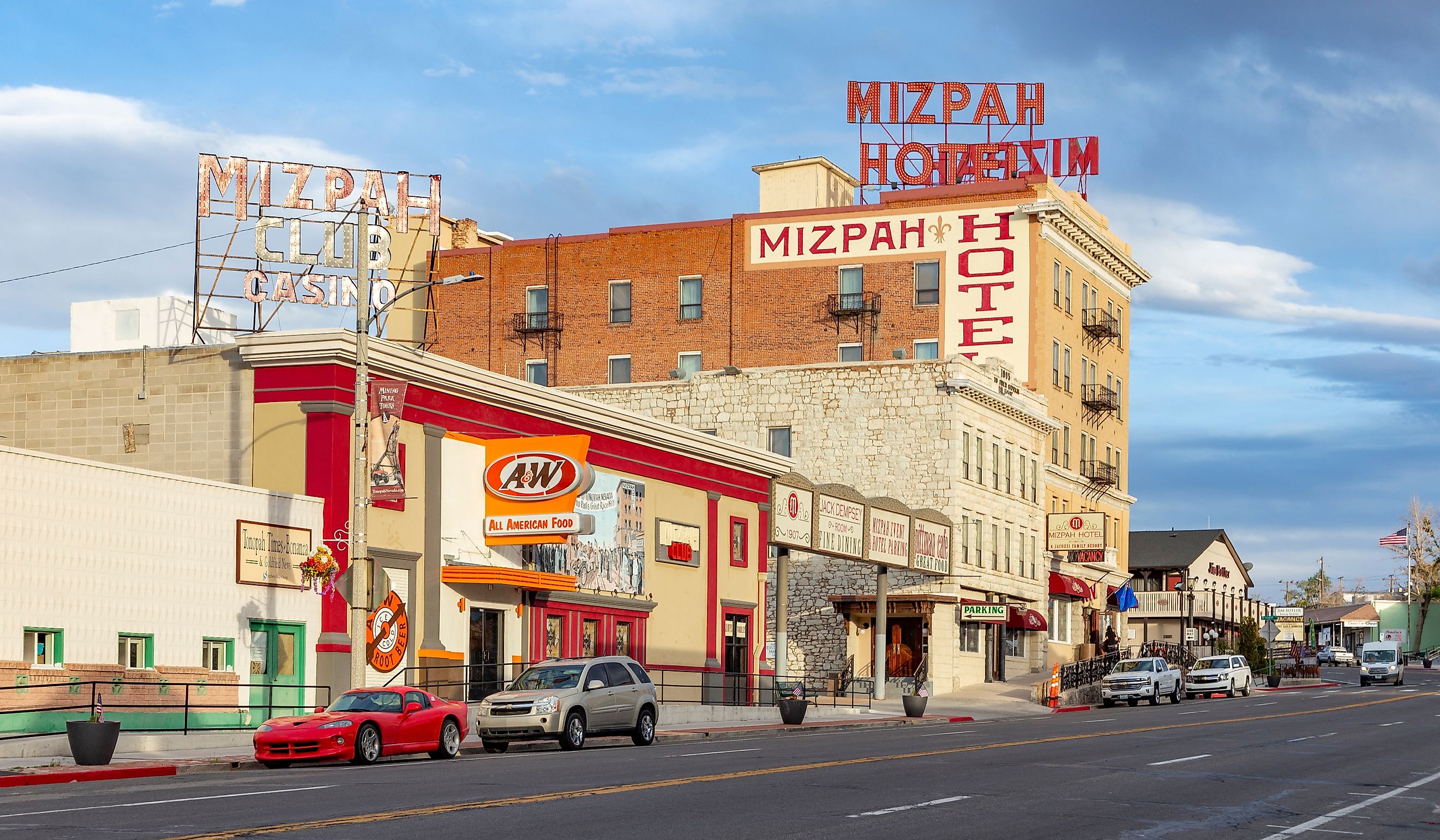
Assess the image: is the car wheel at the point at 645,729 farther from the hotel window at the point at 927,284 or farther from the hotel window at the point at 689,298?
the hotel window at the point at 689,298

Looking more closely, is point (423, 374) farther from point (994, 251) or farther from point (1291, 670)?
point (1291, 670)

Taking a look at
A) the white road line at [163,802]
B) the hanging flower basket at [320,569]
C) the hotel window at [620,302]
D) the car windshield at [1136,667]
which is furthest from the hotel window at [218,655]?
the hotel window at [620,302]

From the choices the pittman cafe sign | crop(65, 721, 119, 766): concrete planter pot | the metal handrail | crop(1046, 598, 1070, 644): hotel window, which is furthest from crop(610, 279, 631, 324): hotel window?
crop(65, 721, 119, 766): concrete planter pot

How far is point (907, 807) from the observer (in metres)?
17.9

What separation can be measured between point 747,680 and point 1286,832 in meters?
35.5

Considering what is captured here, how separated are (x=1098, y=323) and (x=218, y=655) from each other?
56.5 metres

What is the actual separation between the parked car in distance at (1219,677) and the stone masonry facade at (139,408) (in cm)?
4385

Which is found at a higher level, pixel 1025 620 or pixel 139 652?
pixel 139 652

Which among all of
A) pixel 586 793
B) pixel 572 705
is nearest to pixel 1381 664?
pixel 572 705

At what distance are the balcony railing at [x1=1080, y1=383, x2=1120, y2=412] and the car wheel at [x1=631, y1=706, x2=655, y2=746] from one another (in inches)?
2058

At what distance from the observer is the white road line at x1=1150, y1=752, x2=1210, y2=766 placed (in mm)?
25844

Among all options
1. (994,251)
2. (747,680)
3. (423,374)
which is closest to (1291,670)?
(994,251)

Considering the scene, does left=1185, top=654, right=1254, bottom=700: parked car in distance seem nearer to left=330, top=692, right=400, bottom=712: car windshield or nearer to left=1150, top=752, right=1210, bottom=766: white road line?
left=1150, top=752, right=1210, bottom=766: white road line

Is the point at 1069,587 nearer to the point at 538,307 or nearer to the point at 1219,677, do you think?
the point at 1219,677
